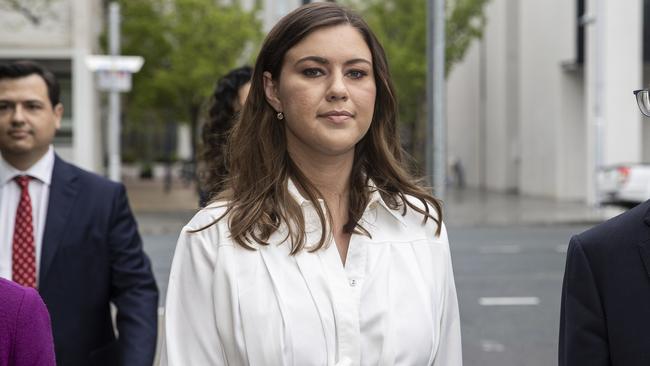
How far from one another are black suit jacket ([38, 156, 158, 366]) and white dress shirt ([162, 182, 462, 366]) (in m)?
1.37

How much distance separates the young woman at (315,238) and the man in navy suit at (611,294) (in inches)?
14.4

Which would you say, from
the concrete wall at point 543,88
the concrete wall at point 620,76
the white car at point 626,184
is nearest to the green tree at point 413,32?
the concrete wall at point 543,88

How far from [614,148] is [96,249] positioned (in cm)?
2641

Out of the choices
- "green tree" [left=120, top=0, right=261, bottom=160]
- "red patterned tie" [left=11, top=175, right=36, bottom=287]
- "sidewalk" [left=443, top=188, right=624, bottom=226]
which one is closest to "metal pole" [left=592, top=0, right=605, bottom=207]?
"sidewalk" [left=443, top=188, right=624, bottom=226]

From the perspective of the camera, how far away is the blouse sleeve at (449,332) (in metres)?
2.46

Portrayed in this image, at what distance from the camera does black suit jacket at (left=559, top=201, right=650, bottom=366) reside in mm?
2129

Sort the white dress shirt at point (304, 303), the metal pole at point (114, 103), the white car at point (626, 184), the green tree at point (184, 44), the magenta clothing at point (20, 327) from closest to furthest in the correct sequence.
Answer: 1. the magenta clothing at point (20, 327)
2. the white dress shirt at point (304, 303)
3. the metal pole at point (114, 103)
4. the white car at point (626, 184)
5. the green tree at point (184, 44)

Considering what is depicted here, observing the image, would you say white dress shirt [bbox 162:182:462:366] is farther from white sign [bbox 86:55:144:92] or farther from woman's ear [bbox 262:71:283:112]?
white sign [bbox 86:55:144:92]

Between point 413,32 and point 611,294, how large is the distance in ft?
108

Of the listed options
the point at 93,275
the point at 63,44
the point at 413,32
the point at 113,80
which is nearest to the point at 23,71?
the point at 93,275

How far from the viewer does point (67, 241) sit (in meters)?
3.70

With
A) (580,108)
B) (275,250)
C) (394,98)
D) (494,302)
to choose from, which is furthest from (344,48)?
(580,108)

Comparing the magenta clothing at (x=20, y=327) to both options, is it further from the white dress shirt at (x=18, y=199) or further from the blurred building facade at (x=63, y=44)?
the blurred building facade at (x=63, y=44)

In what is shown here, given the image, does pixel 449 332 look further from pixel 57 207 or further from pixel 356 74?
pixel 57 207
